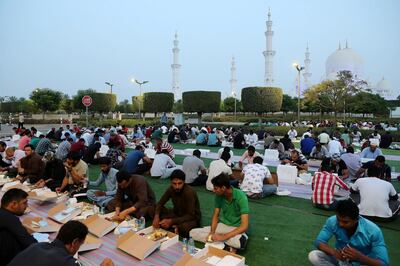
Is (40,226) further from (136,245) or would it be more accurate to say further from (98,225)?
(136,245)

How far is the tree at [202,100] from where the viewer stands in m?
34.3

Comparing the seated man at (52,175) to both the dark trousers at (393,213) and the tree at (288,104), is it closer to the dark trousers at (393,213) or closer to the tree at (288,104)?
the dark trousers at (393,213)

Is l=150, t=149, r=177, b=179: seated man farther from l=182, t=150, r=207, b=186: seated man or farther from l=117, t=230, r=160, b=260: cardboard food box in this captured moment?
l=117, t=230, r=160, b=260: cardboard food box

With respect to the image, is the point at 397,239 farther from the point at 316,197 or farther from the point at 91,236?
the point at 91,236

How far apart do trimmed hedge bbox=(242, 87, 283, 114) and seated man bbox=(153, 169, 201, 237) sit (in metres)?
27.1

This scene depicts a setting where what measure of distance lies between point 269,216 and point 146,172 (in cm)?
477

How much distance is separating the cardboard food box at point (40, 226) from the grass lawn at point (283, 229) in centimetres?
250

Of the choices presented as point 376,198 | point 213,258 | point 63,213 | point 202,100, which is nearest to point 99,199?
point 63,213

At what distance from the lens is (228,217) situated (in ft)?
14.7

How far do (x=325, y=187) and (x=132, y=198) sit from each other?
371 cm

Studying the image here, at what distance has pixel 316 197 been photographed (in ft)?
21.1

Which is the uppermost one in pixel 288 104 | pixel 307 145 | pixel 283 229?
pixel 288 104

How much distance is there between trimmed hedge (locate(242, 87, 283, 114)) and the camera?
31.0m

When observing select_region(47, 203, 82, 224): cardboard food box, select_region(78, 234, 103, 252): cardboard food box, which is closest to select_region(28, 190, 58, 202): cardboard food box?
select_region(47, 203, 82, 224): cardboard food box
